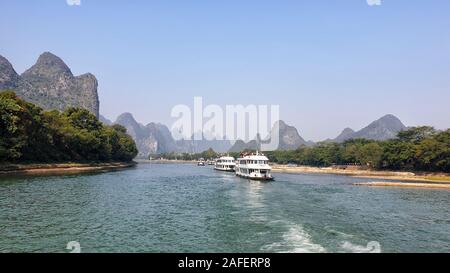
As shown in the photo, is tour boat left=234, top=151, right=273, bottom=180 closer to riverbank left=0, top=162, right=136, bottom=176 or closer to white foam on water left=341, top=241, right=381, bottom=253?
riverbank left=0, top=162, right=136, bottom=176

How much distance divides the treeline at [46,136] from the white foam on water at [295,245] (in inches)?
2828

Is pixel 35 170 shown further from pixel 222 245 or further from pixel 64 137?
pixel 222 245

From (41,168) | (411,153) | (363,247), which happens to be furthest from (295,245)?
(411,153)

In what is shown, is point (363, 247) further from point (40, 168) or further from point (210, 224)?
point (40, 168)

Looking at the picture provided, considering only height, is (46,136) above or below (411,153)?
above

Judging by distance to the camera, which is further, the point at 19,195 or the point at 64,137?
the point at 64,137

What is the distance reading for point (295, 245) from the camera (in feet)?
84.4

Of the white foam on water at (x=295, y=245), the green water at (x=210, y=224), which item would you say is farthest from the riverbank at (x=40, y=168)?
the white foam on water at (x=295, y=245)

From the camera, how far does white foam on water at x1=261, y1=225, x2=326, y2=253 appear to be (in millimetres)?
24609

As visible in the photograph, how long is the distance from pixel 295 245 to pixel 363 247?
465 centimetres

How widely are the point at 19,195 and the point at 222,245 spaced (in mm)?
32297
